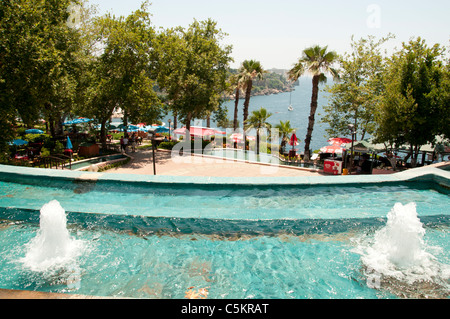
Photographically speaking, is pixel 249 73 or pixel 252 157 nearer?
pixel 252 157

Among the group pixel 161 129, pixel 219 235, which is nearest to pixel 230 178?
pixel 219 235

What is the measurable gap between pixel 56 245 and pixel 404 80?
1699cm

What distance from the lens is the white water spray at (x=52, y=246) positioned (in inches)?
209

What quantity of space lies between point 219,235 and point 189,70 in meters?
23.2

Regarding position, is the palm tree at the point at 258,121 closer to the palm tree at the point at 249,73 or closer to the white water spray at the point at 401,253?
the palm tree at the point at 249,73

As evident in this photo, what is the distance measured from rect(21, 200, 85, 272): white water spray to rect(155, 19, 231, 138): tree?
20390 mm

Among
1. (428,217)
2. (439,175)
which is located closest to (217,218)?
(428,217)

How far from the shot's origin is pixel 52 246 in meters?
5.57

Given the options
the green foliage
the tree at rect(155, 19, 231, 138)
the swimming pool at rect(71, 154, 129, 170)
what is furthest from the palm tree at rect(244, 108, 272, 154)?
the green foliage

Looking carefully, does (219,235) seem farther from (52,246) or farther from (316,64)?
(316,64)

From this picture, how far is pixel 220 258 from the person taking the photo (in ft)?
17.7

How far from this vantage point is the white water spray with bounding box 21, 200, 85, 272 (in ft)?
17.4

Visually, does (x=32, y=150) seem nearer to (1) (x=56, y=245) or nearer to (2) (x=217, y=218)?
(1) (x=56, y=245)

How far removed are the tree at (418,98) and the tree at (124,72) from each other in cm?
1632
